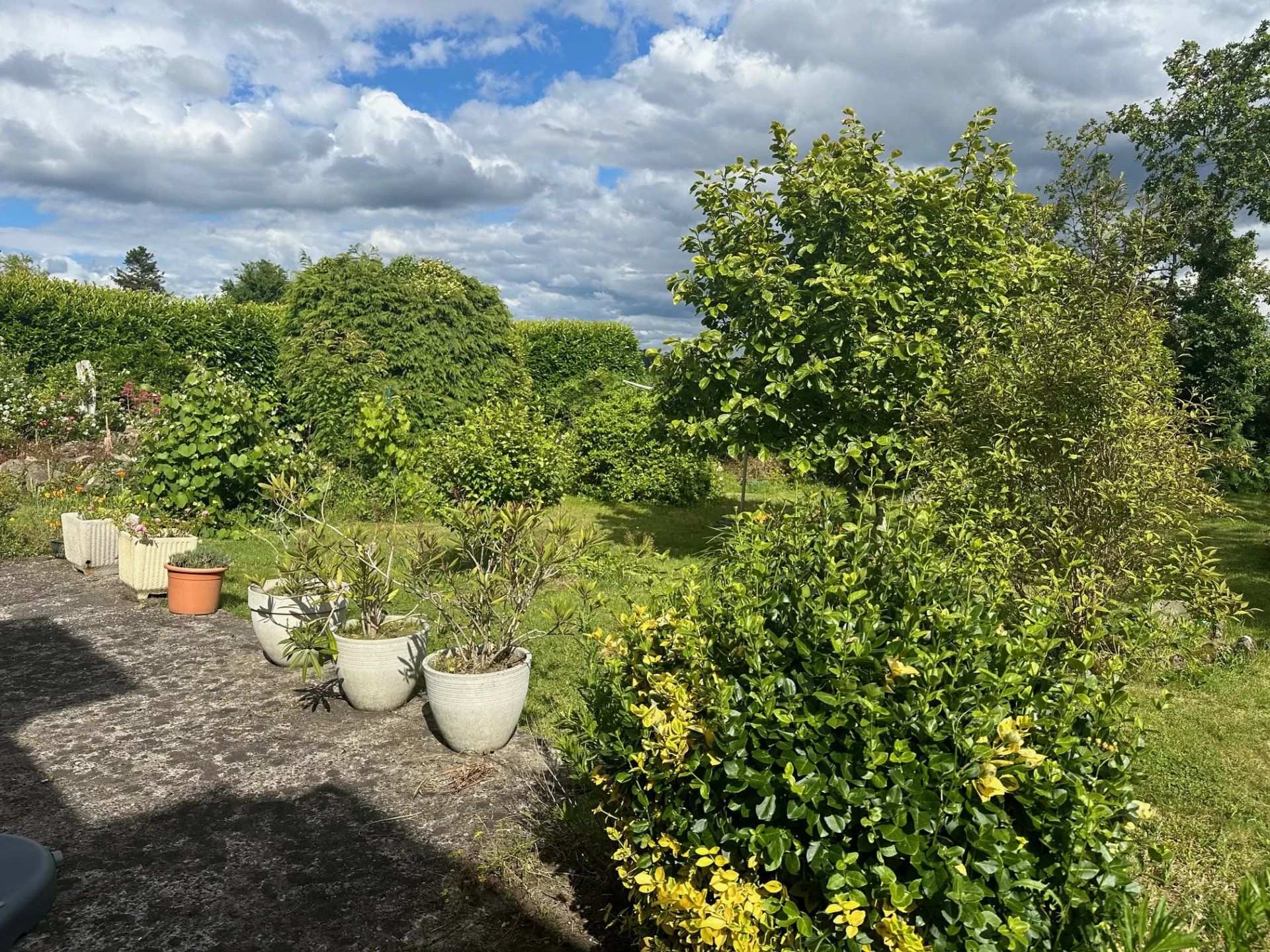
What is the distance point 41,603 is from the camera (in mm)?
6996

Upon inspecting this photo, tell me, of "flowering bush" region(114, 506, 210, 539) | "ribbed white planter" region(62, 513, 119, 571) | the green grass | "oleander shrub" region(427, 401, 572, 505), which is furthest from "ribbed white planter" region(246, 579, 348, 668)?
the green grass

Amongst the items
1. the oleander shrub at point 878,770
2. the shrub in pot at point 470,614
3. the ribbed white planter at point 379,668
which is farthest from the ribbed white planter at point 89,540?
the oleander shrub at point 878,770

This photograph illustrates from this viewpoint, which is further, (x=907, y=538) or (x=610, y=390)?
(x=610, y=390)

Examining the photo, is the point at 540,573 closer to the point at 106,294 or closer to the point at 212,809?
the point at 212,809

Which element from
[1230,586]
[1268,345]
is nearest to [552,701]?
[1230,586]

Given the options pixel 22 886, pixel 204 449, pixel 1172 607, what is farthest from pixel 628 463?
pixel 22 886

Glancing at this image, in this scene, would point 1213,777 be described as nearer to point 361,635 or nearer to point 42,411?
point 361,635

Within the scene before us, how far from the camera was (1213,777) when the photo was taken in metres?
4.10

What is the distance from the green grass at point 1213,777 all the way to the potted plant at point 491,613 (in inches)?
111

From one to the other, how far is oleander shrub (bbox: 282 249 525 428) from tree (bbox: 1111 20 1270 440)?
12234mm

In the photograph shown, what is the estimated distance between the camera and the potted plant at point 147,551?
6.91 m

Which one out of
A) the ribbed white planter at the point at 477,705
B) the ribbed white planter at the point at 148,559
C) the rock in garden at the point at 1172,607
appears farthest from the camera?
the ribbed white planter at the point at 148,559

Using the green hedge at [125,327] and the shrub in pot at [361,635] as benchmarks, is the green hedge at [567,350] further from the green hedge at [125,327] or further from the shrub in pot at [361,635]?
the shrub in pot at [361,635]

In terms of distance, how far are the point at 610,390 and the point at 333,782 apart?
9.85 m
